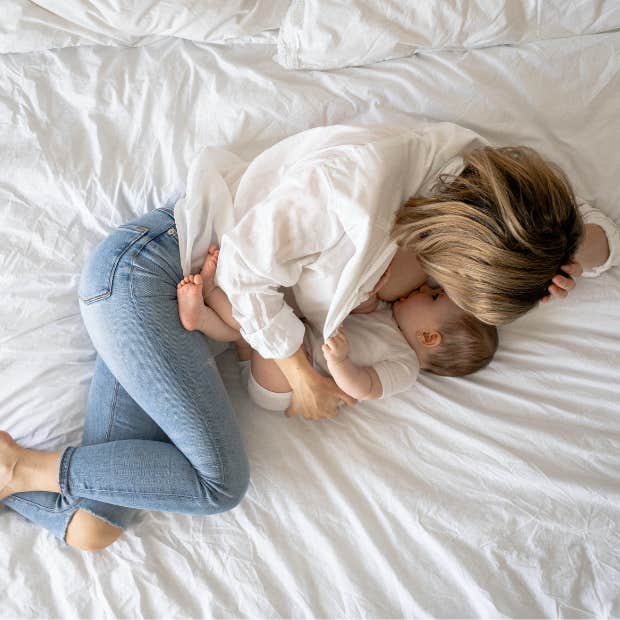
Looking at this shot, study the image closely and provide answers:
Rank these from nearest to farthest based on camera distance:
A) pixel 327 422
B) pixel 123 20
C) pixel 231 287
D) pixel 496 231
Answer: pixel 496 231, pixel 231 287, pixel 123 20, pixel 327 422

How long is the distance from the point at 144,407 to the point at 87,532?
0.26 metres

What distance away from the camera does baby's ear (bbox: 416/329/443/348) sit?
1.21m

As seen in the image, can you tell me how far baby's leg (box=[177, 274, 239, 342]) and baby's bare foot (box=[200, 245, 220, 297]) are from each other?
0.02 m

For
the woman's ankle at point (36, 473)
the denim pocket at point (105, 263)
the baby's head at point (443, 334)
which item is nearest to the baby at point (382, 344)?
the baby's head at point (443, 334)

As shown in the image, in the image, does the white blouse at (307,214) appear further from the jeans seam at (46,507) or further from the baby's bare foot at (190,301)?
the jeans seam at (46,507)

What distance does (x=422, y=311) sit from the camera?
123 cm

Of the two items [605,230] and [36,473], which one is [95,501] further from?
[605,230]

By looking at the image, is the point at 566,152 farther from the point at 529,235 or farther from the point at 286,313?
the point at 286,313

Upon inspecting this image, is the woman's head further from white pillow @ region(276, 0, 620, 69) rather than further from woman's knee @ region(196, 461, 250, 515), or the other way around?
woman's knee @ region(196, 461, 250, 515)

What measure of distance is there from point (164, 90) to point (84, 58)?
0.18m

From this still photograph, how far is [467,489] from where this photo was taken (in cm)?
120

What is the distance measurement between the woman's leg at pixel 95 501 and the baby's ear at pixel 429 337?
59 cm

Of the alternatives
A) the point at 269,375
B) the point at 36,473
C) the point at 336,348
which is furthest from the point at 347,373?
the point at 36,473

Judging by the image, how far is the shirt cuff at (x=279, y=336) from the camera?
1085 mm
